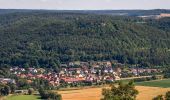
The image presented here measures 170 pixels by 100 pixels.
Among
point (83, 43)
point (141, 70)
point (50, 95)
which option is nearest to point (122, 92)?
point (50, 95)

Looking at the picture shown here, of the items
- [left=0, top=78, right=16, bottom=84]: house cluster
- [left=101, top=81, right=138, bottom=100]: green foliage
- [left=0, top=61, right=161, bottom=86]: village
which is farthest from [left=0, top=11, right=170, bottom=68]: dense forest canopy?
[left=101, top=81, right=138, bottom=100]: green foliage

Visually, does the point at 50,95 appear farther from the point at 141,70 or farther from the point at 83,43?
the point at 83,43

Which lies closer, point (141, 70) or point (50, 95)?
point (50, 95)

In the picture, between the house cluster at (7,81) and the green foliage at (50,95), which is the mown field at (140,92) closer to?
the green foliage at (50,95)

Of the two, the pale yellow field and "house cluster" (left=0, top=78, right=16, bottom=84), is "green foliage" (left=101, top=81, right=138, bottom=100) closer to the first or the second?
the pale yellow field

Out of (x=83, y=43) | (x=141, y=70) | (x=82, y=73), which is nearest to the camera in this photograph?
(x=82, y=73)

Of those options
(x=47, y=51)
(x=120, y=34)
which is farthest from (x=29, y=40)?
(x=120, y=34)
